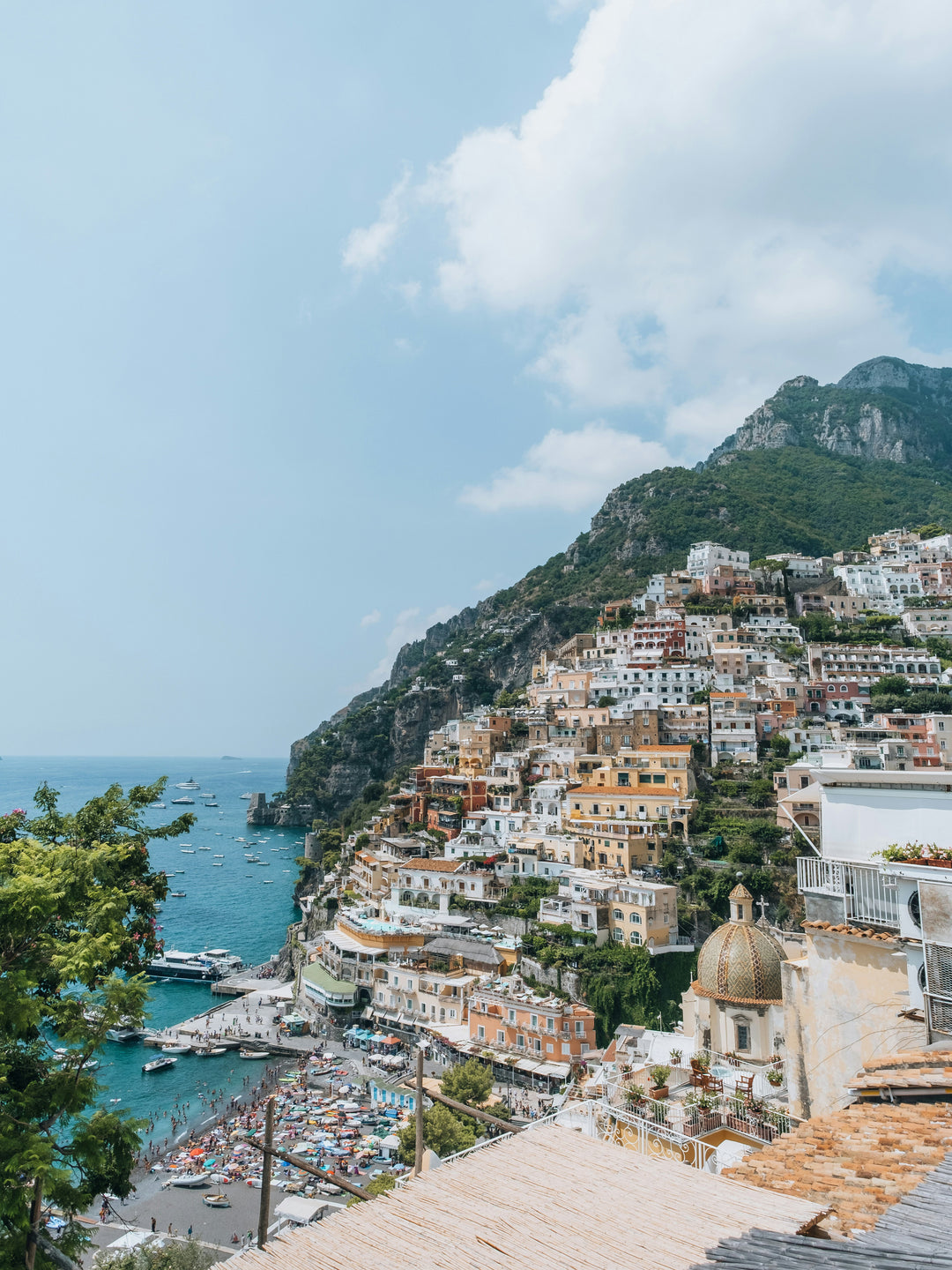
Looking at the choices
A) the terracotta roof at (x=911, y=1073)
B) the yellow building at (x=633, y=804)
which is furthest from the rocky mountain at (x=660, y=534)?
the terracotta roof at (x=911, y=1073)

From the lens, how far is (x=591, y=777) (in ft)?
182

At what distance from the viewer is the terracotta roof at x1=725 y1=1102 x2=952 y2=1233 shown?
18.2 feet

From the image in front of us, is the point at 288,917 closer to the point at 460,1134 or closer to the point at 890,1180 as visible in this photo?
the point at 460,1134

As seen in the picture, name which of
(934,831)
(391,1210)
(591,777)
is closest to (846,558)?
(591,777)

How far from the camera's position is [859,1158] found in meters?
6.20

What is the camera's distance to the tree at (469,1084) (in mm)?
30859

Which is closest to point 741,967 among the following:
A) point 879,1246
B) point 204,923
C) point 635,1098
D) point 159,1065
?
point 635,1098

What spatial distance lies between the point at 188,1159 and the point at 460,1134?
11845 mm

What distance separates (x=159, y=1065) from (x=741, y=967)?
32.6 metres

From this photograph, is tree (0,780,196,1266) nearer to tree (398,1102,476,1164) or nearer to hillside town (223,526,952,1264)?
hillside town (223,526,952,1264)

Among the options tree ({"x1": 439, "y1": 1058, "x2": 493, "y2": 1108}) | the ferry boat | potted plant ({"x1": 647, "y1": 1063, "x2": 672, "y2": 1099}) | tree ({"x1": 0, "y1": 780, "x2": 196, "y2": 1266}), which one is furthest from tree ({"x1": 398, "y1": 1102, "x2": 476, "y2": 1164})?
the ferry boat

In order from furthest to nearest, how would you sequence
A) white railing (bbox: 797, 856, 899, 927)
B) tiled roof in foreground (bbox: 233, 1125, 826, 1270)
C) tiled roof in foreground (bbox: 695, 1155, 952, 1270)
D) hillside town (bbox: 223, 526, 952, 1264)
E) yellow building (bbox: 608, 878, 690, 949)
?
yellow building (bbox: 608, 878, 690, 949), white railing (bbox: 797, 856, 899, 927), hillside town (bbox: 223, 526, 952, 1264), tiled roof in foreground (bbox: 233, 1125, 826, 1270), tiled roof in foreground (bbox: 695, 1155, 952, 1270)

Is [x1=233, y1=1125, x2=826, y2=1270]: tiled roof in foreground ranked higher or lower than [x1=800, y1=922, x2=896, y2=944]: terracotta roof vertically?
lower

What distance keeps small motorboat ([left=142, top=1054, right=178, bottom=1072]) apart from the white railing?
135 feet
